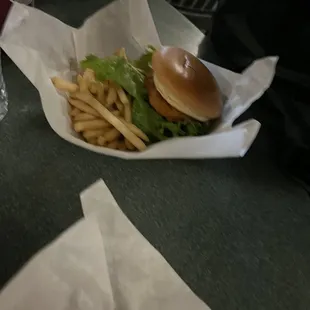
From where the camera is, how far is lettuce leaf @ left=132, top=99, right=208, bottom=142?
818mm

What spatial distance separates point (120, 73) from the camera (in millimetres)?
824

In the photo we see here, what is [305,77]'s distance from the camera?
0.82 m

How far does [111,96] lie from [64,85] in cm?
7

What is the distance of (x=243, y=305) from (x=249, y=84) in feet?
1.07

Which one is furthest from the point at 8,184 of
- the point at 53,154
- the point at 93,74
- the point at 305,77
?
the point at 305,77

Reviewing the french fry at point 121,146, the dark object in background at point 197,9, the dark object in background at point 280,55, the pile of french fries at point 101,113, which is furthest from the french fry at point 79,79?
the dark object in background at point 197,9

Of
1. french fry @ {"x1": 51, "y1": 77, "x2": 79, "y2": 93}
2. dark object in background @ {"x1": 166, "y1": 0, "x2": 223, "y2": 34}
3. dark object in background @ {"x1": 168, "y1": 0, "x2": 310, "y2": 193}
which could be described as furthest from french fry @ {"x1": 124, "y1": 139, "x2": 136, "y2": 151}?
dark object in background @ {"x1": 166, "y1": 0, "x2": 223, "y2": 34}

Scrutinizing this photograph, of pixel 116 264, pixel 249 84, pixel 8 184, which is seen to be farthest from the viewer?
pixel 249 84

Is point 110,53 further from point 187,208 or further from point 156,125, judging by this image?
point 187,208

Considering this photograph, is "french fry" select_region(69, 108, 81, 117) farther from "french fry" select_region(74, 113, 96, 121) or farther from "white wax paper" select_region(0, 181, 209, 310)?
"white wax paper" select_region(0, 181, 209, 310)

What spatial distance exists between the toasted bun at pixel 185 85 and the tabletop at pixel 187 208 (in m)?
0.07

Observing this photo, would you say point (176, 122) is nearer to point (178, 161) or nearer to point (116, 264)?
point (178, 161)

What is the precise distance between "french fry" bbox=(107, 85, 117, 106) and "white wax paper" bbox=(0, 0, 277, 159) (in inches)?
2.4

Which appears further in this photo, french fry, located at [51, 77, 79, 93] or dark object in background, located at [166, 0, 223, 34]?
dark object in background, located at [166, 0, 223, 34]
